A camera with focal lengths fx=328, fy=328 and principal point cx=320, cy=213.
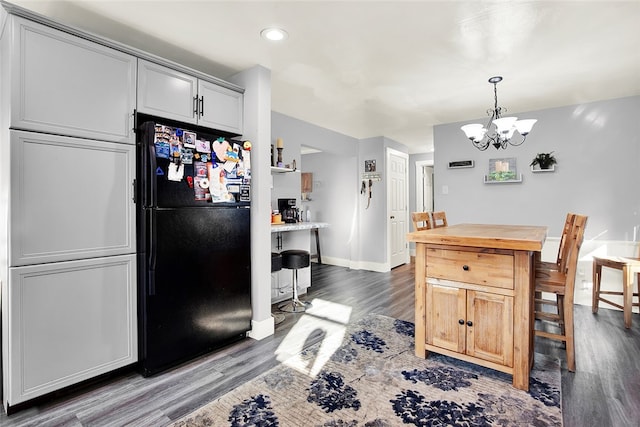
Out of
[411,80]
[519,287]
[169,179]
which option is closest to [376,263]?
[411,80]

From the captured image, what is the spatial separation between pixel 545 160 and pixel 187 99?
417 cm

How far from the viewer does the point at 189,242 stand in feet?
7.91

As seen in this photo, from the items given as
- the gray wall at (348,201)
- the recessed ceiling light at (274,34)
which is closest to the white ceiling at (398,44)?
the recessed ceiling light at (274,34)

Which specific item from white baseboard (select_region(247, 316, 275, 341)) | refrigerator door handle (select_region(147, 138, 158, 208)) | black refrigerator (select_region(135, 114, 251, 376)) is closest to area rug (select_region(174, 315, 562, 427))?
white baseboard (select_region(247, 316, 275, 341))

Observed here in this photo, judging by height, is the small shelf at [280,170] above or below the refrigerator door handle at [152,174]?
above

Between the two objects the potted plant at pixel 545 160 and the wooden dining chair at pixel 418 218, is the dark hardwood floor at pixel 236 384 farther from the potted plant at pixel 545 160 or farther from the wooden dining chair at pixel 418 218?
the potted plant at pixel 545 160

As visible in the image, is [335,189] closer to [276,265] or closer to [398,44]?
[276,265]

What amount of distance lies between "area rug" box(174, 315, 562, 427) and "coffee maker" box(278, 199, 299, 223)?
1982 millimetres

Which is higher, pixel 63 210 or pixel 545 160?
→ pixel 545 160

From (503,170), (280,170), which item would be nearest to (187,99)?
(280,170)

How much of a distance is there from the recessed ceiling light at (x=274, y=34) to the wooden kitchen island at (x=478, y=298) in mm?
1739

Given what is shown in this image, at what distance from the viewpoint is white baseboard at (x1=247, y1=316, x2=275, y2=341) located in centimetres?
287

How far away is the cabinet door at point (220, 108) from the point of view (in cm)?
266

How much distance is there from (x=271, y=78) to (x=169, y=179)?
4.99 ft
